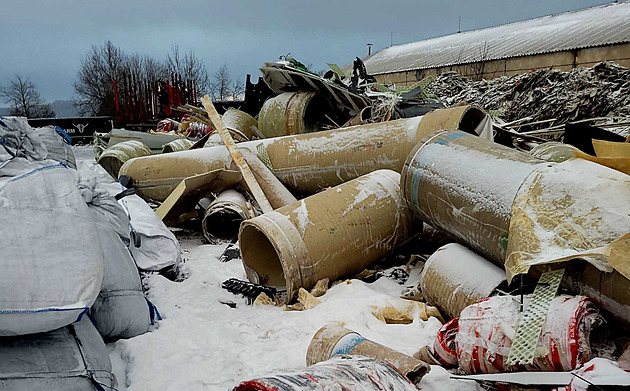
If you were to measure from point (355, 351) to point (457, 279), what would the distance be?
2.60 ft

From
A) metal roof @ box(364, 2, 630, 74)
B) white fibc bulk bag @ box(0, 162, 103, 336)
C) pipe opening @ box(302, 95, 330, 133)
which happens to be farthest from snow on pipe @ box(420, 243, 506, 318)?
metal roof @ box(364, 2, 630, 74)

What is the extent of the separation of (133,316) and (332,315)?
1.09 m

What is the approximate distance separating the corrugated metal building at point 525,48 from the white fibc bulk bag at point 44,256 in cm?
1706

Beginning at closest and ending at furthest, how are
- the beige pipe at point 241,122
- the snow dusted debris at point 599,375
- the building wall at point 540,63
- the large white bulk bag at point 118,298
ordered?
the snow dusted debris at point 599,375
the large white bulk bag at point 118,298
the beige pipe at point 241,122
the building wall at point 540,63

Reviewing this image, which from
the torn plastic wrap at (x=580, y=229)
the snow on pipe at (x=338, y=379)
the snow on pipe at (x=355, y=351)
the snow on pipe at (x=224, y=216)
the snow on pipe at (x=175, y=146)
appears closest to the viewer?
the snow on pipe at (x=338, y=379)

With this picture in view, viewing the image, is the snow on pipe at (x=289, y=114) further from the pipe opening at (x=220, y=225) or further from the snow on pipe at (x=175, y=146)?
the pipe opening at (x=220, y=225)

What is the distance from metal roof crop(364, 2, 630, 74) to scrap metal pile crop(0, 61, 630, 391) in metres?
14.3

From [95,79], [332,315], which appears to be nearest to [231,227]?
[332,315]

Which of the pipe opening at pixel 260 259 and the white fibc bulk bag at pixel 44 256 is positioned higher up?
the white fibc bulk bag at pixel 44 256

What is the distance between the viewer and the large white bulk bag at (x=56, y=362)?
1696 mm

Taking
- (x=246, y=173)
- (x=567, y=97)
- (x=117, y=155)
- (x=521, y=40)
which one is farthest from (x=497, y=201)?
(x=521, y=40)

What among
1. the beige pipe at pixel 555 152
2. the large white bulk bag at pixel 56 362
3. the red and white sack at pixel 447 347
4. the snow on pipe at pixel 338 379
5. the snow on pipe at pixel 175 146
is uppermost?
the beige pipe at pixel 555 152

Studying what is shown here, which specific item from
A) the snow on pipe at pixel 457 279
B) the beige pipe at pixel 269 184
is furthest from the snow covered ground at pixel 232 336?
the beige pipe at pixel 269 184

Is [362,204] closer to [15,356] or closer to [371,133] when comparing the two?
[371,133]
